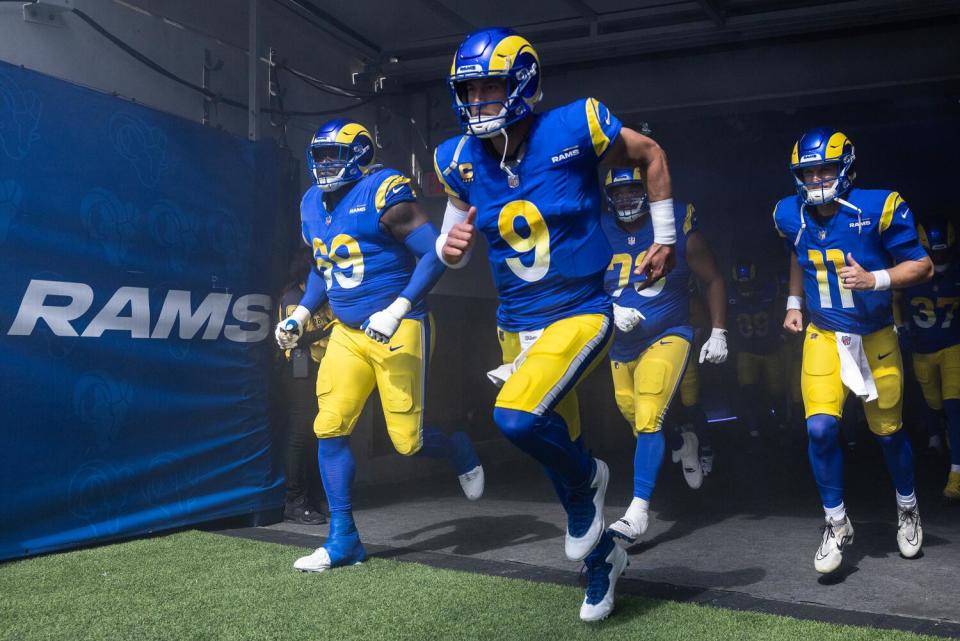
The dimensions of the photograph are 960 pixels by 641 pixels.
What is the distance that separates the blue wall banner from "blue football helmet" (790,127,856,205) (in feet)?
11.4

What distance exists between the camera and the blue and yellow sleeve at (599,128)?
3.78 metres

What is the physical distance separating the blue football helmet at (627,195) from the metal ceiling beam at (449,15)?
2637 mm

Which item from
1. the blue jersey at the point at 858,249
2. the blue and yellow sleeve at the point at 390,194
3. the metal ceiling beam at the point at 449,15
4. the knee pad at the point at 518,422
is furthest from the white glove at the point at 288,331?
the metal ceiling beam at the point at 449,15

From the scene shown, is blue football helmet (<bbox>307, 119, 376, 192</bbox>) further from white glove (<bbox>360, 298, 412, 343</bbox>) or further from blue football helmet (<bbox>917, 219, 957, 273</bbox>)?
blue football helmet (<bbox>917, 219, 957, 273</bbox>)

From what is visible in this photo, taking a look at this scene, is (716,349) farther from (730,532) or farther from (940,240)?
(940,240)

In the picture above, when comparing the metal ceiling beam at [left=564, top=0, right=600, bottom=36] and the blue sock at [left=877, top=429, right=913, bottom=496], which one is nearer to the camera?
the blue sock at [left=877, top=429, right=913, bottom=496]

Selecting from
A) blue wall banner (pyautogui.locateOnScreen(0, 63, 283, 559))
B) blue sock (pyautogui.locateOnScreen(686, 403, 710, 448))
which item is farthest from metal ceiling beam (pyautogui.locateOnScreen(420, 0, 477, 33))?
blue sock (pyautogui.locateOnScreen(686, 403, 710, 448))

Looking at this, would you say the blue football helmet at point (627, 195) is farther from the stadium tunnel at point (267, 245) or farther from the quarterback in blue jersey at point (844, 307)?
the stadium tunnel at point (267, 245)

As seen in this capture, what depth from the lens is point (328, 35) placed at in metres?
8.55

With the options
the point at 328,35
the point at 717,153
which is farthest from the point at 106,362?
the point at 717,153

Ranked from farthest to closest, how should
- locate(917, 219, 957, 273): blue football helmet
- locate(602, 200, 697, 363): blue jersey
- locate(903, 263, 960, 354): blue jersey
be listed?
locate(917, 219, 957, 273): blue football helmet < locate(903, 263, 960, 354): blue jersey < locate(602, 200, 697, 363): blue jersey

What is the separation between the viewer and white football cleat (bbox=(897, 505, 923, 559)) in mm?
4910

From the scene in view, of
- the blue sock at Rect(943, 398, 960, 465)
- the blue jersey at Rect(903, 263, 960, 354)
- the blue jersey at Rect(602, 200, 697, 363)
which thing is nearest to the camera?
the blue jersey at Rect(602, 200, 697, 363)

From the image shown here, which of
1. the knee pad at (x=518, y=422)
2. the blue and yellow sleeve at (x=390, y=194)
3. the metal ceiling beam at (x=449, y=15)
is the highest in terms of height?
the metal ceiling beam at (x=449, y=15)
